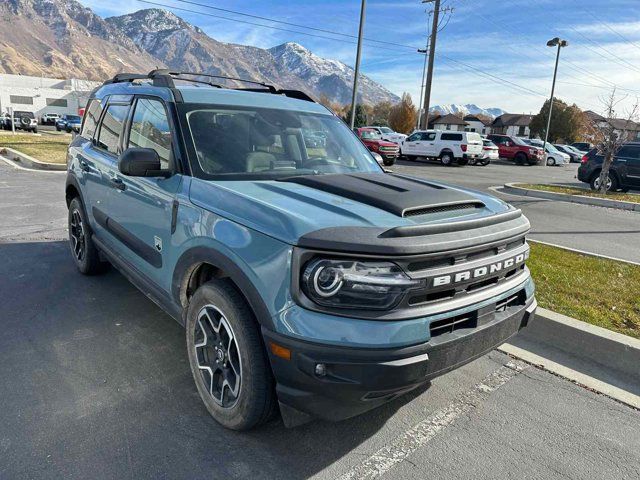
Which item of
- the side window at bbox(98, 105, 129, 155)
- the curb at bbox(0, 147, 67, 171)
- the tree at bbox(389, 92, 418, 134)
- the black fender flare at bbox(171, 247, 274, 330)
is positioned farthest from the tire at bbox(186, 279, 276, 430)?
Answer: the tree at bbox(389, 92, 418, 134)

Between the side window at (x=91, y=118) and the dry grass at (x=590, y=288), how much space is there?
4640 mm

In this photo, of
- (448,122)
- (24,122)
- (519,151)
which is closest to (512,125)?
(448,122)

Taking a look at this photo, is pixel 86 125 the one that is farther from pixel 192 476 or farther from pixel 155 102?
pixel 192 476

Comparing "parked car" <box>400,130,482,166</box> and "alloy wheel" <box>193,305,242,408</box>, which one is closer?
"alloy wheel" <box>193,305,242,408</box>

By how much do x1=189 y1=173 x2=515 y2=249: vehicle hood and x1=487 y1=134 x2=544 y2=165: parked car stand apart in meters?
31.5

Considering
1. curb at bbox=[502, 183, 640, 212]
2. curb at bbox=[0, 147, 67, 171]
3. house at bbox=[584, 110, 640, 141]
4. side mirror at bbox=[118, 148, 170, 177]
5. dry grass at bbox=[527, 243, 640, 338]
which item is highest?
house at bbox=[584, 110, 640, 141]

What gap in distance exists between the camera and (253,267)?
231 cm

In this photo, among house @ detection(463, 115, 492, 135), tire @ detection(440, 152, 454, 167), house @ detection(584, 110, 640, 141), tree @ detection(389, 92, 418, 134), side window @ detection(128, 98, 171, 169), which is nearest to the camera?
side window @ detection(128, 98, 171, 169)

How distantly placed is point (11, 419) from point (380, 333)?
2180 millimetres

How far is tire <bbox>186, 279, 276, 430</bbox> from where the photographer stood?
7.80 feet

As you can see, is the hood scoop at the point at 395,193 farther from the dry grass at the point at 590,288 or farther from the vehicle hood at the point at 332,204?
the dry grass at the point at 590,288

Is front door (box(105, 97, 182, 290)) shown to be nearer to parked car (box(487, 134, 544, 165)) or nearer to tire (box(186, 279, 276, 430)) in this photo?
tire (box(186, 279, 276, 430))

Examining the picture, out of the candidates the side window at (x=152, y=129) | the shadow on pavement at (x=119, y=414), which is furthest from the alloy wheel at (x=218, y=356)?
the side window at (x=152, y=129)

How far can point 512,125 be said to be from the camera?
4131 inches
